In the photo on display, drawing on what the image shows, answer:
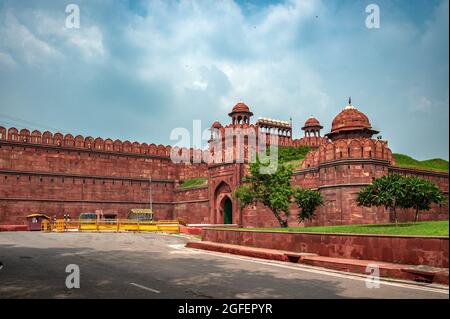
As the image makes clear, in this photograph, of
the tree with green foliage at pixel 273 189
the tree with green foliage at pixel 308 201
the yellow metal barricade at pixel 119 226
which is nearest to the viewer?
the tree with green foliage at pixel 308 201

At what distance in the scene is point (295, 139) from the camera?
156 ft

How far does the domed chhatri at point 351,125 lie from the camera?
28.9 meters

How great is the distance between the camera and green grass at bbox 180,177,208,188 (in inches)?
1727

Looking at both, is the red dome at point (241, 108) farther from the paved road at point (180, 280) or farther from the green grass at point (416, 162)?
the paved road at point (180, 280)

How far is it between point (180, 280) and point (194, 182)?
1411 inches

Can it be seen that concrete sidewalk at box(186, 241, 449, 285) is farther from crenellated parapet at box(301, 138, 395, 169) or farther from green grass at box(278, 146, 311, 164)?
green grass at box(278, 146, 311, 164)

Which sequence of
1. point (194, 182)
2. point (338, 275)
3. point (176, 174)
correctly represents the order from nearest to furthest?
point (338, 275), point (194, 182), point (176, 174)

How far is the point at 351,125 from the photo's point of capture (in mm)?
28906

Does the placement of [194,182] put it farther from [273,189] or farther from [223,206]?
[273,189]

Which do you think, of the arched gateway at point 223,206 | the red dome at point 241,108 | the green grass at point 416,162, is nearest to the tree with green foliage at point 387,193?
the arched gateway at point 223,206

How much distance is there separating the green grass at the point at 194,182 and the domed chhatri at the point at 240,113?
6978mm

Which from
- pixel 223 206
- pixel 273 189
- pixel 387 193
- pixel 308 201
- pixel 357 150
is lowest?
pixel 223 206

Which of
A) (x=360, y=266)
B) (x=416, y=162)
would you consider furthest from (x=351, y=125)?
(x=360, y=266)

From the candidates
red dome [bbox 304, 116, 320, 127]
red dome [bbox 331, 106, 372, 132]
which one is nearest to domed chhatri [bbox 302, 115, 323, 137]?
red dome [bbox 304, 116, 320, 127]
